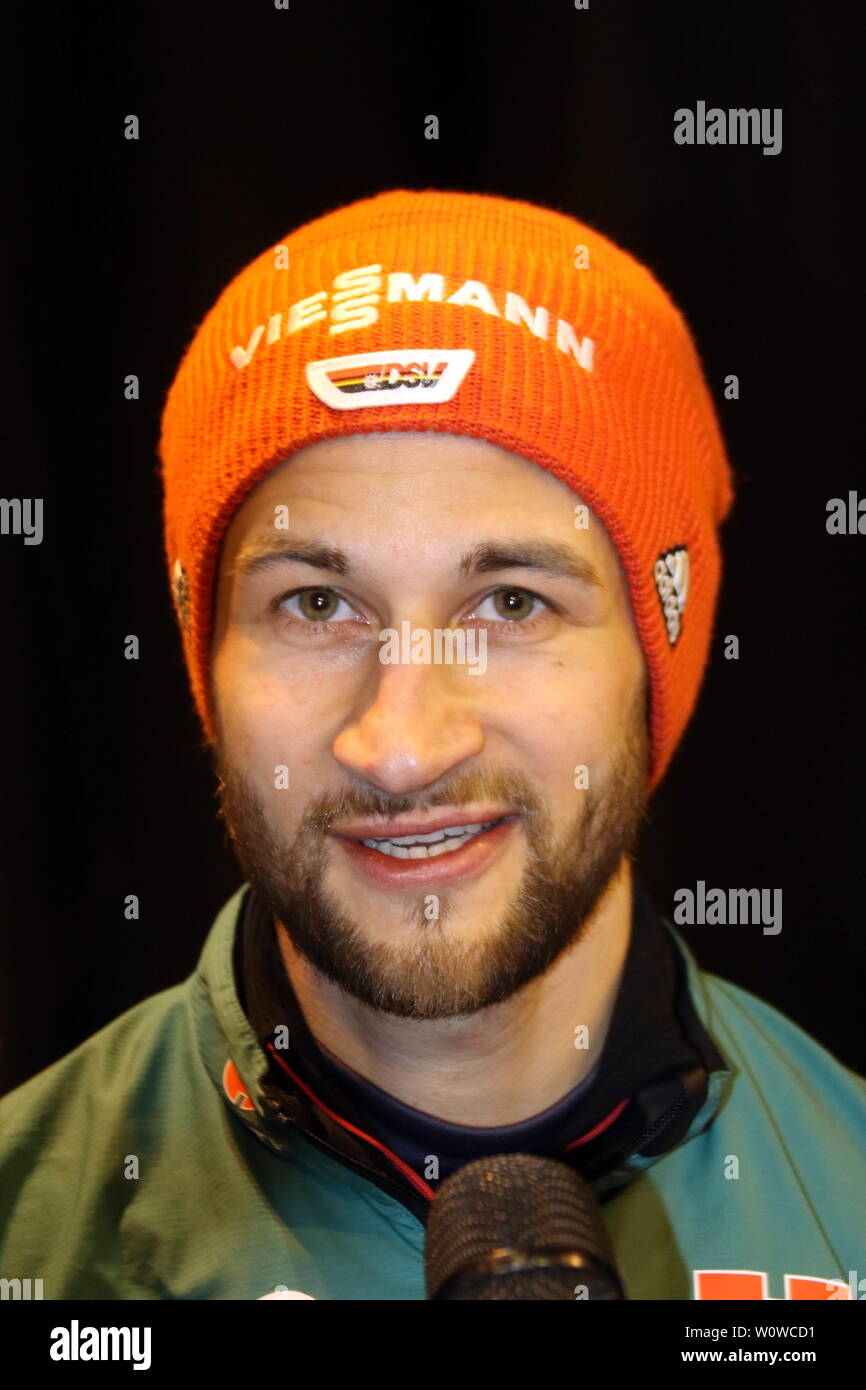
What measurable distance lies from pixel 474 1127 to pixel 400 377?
72cm

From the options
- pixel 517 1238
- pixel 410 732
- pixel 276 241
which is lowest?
pixel 517 1238

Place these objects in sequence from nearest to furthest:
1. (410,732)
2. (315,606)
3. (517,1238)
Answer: (517,1238) < (410,732) < (315,606)

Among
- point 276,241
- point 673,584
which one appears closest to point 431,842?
point 673,584

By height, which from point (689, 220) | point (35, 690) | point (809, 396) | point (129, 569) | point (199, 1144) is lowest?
point (199, 1144)

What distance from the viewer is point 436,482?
1158 millimetres

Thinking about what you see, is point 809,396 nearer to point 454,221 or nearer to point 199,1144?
point 454,221

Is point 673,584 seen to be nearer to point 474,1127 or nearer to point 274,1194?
point 474,1127

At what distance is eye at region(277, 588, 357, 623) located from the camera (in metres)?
1.22

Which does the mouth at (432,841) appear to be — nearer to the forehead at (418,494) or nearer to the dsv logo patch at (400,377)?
the forehead at (418,494)

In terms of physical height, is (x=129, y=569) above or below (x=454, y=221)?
below

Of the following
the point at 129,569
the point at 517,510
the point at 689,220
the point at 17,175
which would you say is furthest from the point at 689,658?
the point at 17,175

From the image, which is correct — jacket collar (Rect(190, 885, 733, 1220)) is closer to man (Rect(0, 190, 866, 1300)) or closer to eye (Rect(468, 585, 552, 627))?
man (Rect(0, 190, 866, 1300))

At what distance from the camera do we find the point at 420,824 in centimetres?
118

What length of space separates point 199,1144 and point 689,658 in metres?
0.69
